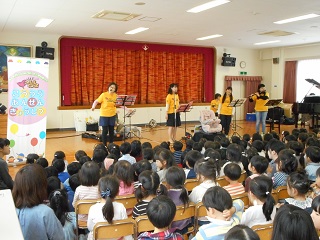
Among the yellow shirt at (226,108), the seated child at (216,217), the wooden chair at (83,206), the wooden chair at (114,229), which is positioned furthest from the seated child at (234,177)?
the yellow shirt at (226,108)

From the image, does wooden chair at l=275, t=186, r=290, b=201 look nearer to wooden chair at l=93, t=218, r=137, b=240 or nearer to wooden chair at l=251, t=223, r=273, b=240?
wooden chair at l=251, t=223, r=273, b=240

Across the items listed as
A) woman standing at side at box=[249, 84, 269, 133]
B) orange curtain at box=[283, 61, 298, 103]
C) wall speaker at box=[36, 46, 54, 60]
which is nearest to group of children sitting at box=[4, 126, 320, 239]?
woman standing at side at box=[249, 84, 269, 133]

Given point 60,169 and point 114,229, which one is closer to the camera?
point 114,229

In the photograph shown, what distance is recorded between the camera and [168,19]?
24.4ft

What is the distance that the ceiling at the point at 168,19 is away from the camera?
19.9ft

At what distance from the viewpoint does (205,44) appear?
12.0 metres

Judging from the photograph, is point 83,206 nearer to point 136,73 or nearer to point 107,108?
point 107,108

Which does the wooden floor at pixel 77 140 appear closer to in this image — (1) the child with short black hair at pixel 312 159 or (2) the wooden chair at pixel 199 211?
(2) the wooden chair at pixel 199 211

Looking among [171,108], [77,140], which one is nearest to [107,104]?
[171,108]

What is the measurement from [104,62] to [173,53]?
8.68 feet

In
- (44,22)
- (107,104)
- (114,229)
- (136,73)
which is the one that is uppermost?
(44,22)

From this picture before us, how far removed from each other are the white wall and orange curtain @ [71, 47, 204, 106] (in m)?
0.50

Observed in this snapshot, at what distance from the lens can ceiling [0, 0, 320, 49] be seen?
607 centimetres

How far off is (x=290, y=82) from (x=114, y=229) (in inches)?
475
